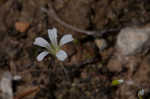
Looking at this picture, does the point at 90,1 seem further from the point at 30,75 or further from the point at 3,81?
the point at 3,81

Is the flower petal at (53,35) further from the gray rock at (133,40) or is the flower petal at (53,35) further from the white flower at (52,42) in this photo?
the gray rock at (133,40)

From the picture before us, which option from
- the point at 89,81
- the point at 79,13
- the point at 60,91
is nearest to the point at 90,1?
the point at 79,13

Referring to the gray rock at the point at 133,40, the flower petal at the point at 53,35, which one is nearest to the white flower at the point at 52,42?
the flower petal at the point at 53,35

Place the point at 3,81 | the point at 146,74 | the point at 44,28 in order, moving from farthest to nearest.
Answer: the point at 44,28
the point at 3,81
the point at 146,74

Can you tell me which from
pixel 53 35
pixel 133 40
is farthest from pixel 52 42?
pixel 133 40

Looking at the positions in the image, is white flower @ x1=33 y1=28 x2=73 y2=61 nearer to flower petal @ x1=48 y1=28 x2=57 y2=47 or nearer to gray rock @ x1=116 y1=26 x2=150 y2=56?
flower petal @ x1=48 y1=28 x2=57 y2=47

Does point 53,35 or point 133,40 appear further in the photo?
point 133,40

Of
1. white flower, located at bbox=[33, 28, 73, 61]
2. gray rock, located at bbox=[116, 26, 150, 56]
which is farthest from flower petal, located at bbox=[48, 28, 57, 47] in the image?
gray rock, located at bbox=[116, 26, 150, 56]

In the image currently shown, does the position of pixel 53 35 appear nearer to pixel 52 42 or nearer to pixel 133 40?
pixel 52 42
